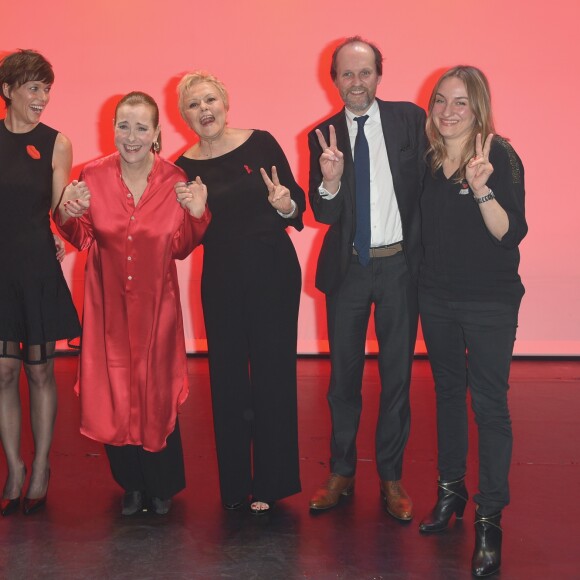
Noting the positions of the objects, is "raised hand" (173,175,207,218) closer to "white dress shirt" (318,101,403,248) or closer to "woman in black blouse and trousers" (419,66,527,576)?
"white dress shirt" (318,101,403,248)

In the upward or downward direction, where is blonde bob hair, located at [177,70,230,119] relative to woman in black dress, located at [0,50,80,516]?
upward

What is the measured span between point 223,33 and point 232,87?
0.35 metres

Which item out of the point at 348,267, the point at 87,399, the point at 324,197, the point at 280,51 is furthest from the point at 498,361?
the point at 280,51

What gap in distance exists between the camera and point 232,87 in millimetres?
5254

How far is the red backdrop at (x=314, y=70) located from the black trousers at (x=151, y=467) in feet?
8.87

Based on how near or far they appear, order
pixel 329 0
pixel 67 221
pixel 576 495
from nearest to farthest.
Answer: pixel 67 221, pixel 576 495, pixel 329 0

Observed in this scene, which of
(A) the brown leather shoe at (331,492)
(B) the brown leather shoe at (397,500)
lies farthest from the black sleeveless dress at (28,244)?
(B) the brown leather shoe at (397,500)

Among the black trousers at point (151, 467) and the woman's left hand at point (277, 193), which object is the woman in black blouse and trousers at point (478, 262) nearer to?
the woman's left hand at point (277, 193)

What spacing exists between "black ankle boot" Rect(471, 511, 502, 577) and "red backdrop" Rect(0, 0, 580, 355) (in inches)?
122

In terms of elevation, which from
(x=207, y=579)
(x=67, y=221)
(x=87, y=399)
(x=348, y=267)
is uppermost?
(x=67, y=221)

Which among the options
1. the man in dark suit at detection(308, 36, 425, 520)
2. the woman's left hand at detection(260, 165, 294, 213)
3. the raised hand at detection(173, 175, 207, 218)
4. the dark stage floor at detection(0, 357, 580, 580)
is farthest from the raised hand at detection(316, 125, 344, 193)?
the dark stage floor at detection(0, 357, 580, 580)

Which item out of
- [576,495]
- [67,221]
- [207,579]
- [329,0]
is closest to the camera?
[207,579]

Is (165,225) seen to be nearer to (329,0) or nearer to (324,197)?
(324,197)

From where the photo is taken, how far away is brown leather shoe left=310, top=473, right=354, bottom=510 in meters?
2.75
